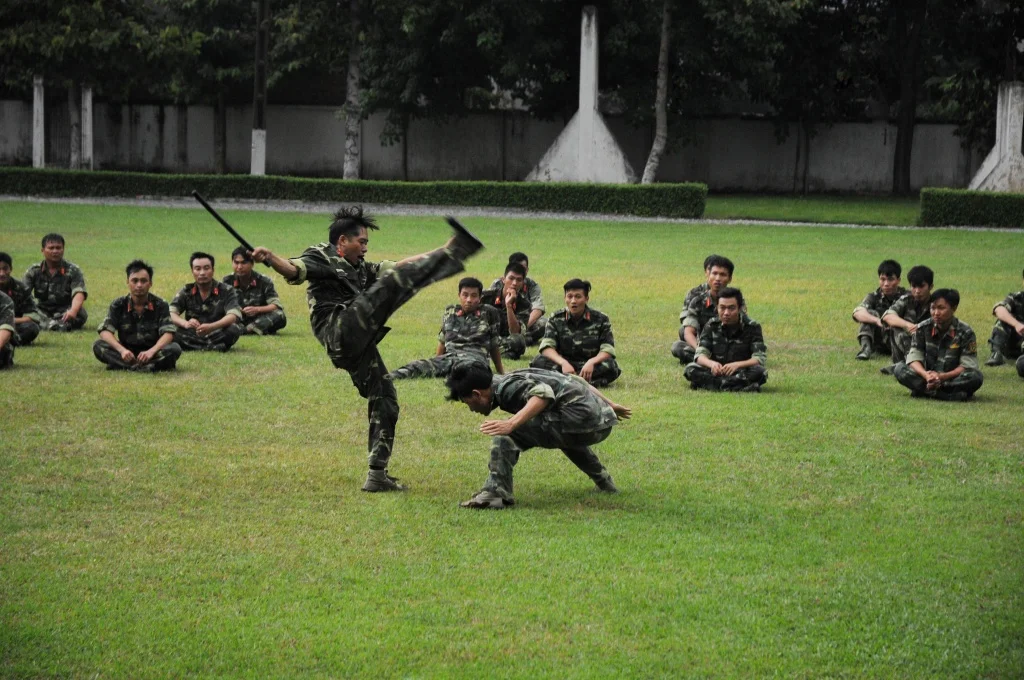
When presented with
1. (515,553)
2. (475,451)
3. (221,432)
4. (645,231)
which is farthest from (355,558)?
(645,231)

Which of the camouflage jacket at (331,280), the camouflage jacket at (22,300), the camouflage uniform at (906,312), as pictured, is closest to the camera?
the camouflage jacket at (331,280)

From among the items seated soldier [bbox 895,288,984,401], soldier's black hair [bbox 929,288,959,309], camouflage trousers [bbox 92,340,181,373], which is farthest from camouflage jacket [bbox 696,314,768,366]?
camouflage trousers [bbox 92,340,181,373]

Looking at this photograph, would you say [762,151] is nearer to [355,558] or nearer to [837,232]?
[837,232]

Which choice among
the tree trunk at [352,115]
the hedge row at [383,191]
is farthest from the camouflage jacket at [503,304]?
the tree trunk at [352,115]

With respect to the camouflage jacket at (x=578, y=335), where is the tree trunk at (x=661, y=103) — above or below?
above

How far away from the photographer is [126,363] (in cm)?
1359

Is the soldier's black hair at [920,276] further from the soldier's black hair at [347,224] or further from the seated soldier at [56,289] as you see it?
the seated soldier at [56,289]

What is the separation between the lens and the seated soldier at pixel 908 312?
46.4ft

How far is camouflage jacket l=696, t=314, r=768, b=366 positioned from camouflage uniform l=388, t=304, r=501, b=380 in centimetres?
207

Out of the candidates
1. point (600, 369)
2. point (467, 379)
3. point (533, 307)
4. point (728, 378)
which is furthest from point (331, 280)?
point (533, 307)

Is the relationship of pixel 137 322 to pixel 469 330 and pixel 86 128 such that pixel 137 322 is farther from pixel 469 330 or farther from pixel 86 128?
pixel 86 128

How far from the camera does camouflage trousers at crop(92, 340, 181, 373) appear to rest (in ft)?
44.8

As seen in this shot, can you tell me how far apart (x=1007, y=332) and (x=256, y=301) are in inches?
345

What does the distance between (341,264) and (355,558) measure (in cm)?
221
